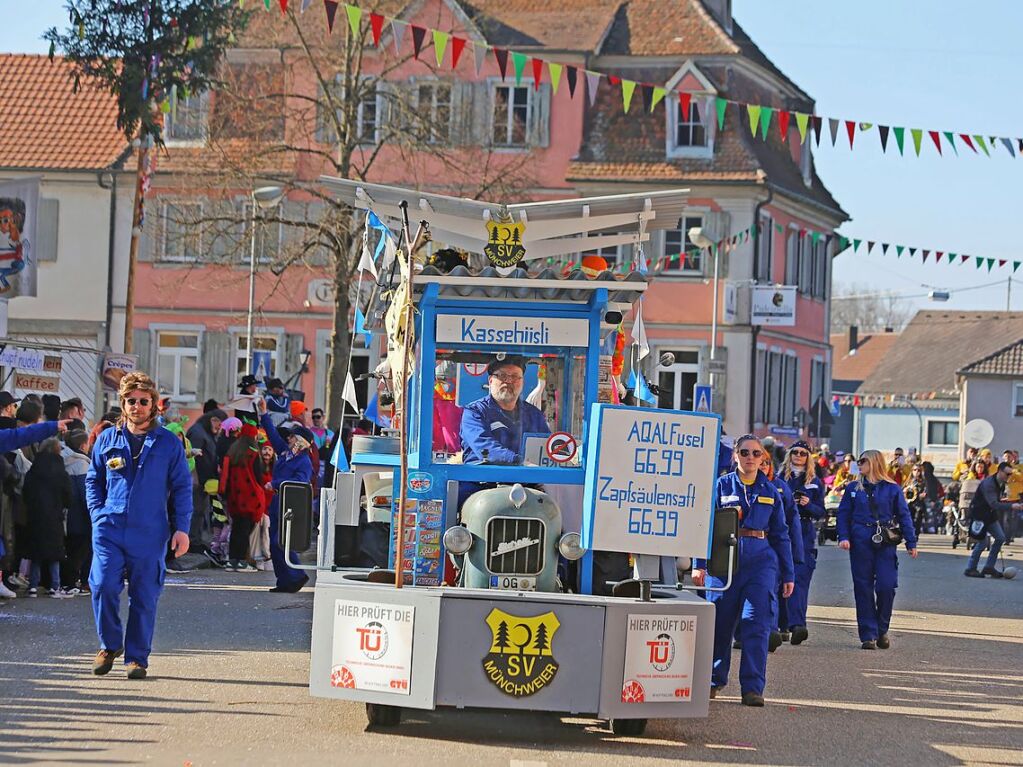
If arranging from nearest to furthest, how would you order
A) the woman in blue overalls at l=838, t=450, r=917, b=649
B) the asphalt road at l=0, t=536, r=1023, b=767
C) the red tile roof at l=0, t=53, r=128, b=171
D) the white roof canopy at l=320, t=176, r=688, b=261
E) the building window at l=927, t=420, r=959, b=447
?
the asphalt road at l=0, t=536, r=1023, b=767, the white roof canopy at l=320, t=176, r=688, b=261, the woman in blue overalls at l=838, t=450, r=917, b=649, the red tile roof at l=0, t=53, r=128, b=171, the building window at l=927, t=420, r=959, b=447

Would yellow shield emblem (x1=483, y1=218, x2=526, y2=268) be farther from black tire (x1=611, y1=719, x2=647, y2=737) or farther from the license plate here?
black tire (x1=611, y1=719, x2=647, y2=737)

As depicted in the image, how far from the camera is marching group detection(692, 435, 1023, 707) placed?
12391 millimetres

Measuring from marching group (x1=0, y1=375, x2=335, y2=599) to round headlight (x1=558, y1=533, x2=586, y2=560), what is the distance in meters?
2.94

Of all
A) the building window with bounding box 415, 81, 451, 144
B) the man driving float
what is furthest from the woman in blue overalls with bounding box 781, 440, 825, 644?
the building window with bounding box 415, 81, 451, 144

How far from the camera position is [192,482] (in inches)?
542

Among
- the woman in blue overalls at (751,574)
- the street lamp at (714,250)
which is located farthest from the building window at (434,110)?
the woman in blue overalls at (751,574)

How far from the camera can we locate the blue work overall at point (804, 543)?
642 inches

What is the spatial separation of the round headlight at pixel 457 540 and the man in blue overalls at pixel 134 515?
2.26 meters

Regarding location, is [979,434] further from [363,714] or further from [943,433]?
[363,714]

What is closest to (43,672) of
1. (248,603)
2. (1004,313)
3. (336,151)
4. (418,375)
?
(418,375)

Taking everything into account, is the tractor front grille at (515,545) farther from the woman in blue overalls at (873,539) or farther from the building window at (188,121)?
the building window at (188,121)

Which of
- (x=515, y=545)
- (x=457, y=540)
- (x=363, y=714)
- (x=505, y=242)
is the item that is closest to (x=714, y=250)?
(x=505, y=242)

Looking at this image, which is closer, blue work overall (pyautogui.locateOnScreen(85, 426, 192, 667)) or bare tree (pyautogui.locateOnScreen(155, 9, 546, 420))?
blue work overall (pyautogui.locateOnScreen(85, 426, 192, 667))

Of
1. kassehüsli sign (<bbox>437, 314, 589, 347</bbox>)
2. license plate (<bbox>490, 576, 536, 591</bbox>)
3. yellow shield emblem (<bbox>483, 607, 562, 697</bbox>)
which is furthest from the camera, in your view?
kassehüsli sign (<bbox>437, 314, 589, 347</bbox>)
